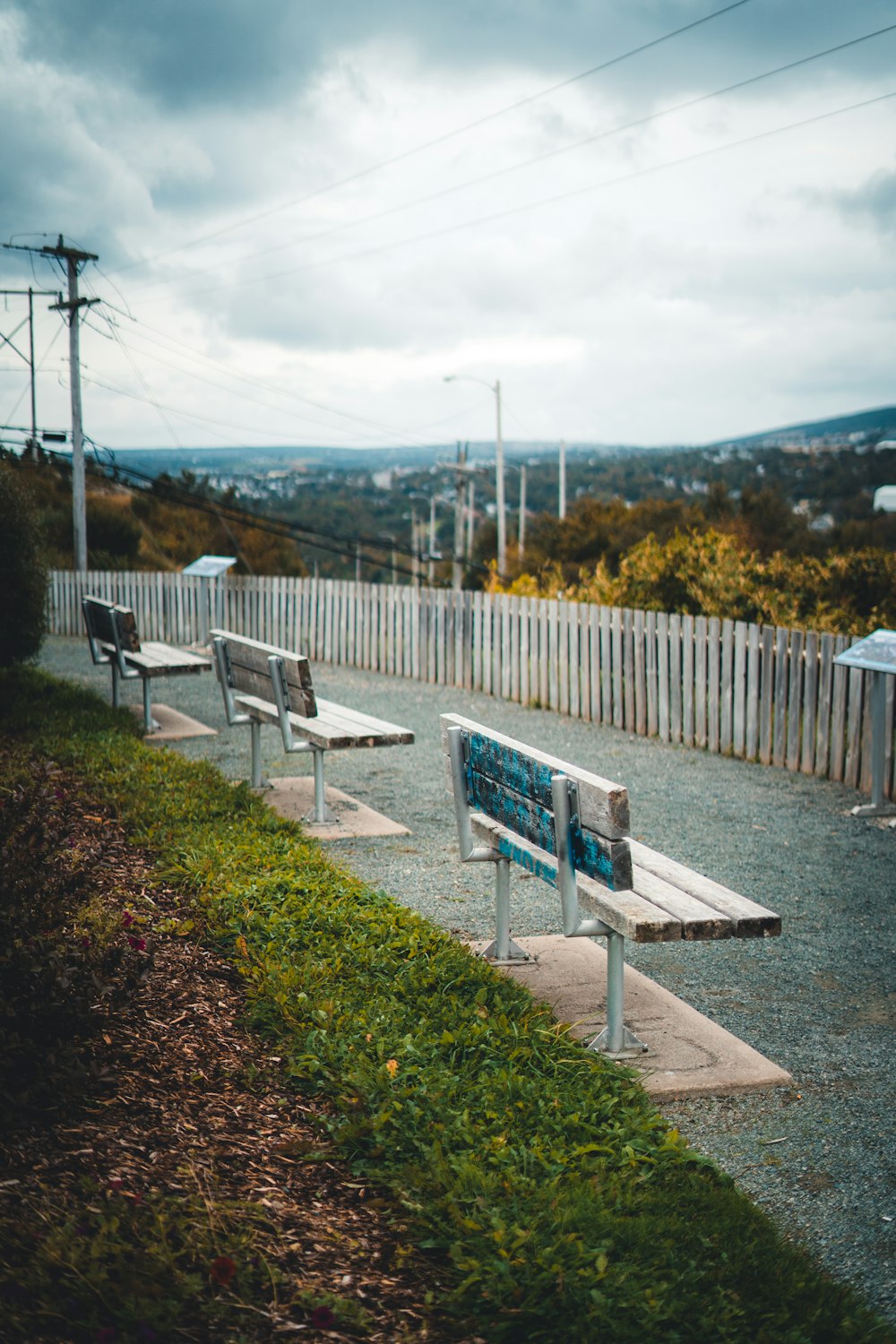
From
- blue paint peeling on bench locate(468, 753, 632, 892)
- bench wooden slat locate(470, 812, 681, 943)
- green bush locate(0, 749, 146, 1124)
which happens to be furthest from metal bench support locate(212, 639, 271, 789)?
bench wooden slat locate(470, 812, 681, 943)

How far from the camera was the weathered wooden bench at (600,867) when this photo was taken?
12.8 ft

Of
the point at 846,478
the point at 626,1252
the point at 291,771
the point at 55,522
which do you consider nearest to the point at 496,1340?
the point at 626,1252

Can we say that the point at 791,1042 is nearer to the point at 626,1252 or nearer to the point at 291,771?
the point at 626,1252

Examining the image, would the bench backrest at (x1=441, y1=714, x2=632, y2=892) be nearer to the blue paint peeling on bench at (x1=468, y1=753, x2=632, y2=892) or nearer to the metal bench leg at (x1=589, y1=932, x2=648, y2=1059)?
the blue paint peeling on bench at (x1=468, y1=753, x2=632, y2=892)

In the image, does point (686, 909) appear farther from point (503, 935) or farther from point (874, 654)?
point (874, 654)

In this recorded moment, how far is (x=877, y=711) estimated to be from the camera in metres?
8.25

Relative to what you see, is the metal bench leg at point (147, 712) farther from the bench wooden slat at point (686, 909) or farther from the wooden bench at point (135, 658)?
the bench wooden slat at point (686, 909)

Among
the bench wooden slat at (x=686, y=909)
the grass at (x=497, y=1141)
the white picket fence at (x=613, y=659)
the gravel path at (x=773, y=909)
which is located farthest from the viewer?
the white picket fence at (x=613, y=659)

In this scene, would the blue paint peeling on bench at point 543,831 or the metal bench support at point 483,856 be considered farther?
the metal bench support at point 483,856

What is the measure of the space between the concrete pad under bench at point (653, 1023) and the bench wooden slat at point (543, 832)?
2.12 feet

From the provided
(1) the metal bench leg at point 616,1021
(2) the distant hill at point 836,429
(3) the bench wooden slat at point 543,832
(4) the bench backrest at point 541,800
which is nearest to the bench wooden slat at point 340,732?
(4) the bench backrest at point 541,800

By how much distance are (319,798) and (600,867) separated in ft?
12.3

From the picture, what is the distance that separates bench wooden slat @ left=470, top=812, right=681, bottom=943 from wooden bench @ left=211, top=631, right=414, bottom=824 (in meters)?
2.45

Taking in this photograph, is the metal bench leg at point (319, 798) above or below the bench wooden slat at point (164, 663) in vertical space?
below
